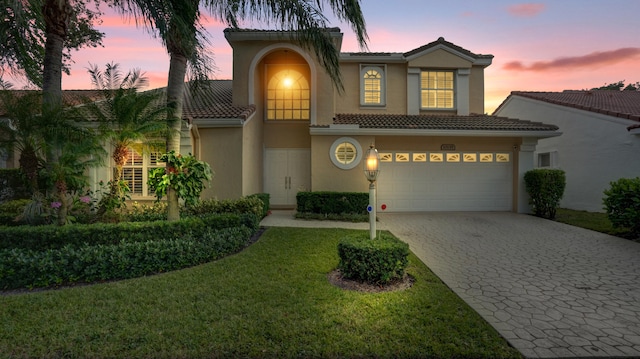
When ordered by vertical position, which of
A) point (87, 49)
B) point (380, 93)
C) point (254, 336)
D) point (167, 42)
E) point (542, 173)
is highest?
point (87, 49)

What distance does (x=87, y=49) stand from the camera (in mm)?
11734

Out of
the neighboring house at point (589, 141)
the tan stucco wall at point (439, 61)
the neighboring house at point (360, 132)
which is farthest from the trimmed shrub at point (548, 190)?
the tan stucco wall at point (439, 61)

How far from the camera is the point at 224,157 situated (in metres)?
9.62

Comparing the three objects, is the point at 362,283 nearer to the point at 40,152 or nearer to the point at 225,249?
the point at 225,249

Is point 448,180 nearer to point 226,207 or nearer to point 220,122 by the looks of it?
point 226,207

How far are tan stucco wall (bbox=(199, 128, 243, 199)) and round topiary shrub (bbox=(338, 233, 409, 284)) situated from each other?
5.97 metres

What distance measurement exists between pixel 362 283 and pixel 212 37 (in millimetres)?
6057

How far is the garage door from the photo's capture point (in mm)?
11828

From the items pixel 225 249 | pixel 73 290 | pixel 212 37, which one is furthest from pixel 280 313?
pixel 212 37

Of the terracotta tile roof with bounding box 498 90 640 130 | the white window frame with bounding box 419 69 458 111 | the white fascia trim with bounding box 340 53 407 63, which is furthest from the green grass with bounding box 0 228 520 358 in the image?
the terracotta tile roof with bounding box 498 90 640 130

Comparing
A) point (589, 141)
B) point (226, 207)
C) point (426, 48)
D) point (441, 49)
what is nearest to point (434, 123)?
point (426, 48)

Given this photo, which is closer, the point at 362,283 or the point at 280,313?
the point at 280,313

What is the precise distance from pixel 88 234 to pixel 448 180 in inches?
472

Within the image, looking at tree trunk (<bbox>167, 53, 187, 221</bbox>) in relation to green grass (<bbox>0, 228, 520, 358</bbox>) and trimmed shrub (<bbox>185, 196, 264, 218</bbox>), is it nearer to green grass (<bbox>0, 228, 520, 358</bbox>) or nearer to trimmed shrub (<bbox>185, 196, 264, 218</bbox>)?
trimmed shrub (<bbox>185, 196, 264, 218</bbox>)
